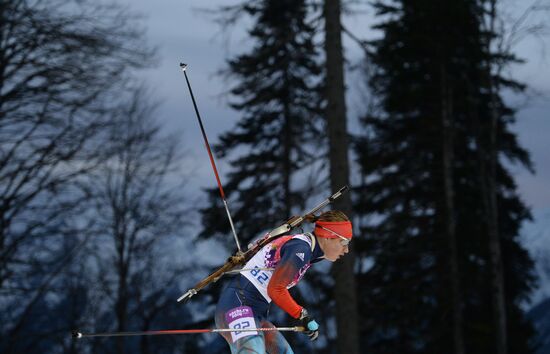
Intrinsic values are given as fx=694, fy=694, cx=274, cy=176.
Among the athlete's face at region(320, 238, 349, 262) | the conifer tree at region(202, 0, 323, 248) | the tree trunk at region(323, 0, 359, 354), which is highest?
the conifer tree at region(202, 0, 323, 248)

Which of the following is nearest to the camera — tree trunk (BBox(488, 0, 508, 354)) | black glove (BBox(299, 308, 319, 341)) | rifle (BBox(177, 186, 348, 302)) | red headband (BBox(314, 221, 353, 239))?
black glove (BBox(299, 308, 319, 341))

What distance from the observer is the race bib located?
545 centimetres

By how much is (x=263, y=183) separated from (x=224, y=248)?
4.50m

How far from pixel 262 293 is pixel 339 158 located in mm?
6876

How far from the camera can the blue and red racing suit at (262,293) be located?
5207mm

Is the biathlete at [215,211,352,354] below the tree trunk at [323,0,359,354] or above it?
below

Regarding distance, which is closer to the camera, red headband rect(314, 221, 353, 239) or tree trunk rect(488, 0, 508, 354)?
red headband rect(314, 221, 353, 239)

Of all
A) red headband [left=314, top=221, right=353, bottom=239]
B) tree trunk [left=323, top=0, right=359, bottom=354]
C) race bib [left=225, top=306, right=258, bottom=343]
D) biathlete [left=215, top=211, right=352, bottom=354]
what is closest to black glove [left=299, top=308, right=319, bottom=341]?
biathlete [left=215, top=211, right=352, bottom=354]

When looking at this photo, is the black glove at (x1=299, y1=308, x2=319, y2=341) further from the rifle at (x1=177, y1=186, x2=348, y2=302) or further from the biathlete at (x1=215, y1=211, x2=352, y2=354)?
the rifle at (x1=177, y1=186, x2=348, y2=302)

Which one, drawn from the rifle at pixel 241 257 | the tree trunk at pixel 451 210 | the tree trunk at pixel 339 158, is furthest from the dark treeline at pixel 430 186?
the rifle at pixel 241 257

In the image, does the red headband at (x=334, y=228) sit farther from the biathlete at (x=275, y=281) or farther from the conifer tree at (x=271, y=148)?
the conifer tree at (x=271, y=148)

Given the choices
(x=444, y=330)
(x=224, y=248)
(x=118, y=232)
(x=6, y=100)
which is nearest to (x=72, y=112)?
(x=6, y=100)

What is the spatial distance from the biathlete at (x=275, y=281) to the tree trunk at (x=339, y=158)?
6.15 m

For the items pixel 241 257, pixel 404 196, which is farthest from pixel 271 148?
pixel 241 257
